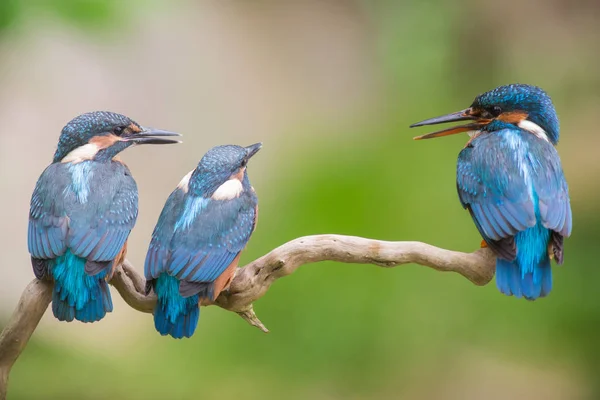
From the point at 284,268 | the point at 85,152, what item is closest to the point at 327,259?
the point at 284,268

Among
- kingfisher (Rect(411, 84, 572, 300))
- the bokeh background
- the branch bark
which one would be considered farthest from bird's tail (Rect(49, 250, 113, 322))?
the bokeh background

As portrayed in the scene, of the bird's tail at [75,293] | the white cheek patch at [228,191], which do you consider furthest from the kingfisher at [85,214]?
the white cheek patch at [228,191]

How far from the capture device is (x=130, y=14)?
13.3 ft

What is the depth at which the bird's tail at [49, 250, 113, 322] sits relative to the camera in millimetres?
1992

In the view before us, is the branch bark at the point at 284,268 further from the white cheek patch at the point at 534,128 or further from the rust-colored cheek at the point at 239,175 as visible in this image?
the white cheek patch at the point at 534,128

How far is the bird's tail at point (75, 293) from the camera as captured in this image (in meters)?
1.99

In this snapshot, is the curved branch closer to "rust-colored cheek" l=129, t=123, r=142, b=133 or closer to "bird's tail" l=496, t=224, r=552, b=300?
"bird's tail" l=496, t=224, r=552, b=300

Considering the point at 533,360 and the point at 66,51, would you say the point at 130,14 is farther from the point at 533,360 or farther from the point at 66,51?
the point at 533,360

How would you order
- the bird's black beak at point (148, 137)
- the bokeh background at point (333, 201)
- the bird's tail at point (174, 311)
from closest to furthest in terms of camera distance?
the bird's tail at point (174, 311) → the bird's black beak at point (148, 137) → the bokeh background at point (333, 201)

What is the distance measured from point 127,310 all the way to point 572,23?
109 inches

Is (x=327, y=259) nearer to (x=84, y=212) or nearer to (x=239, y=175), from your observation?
(x=239, y=175)

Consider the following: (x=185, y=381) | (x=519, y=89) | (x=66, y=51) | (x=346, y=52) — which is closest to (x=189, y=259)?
(x=519, y=89)

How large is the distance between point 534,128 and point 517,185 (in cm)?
22

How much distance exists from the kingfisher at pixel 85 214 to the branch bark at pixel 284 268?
86 millimetres
